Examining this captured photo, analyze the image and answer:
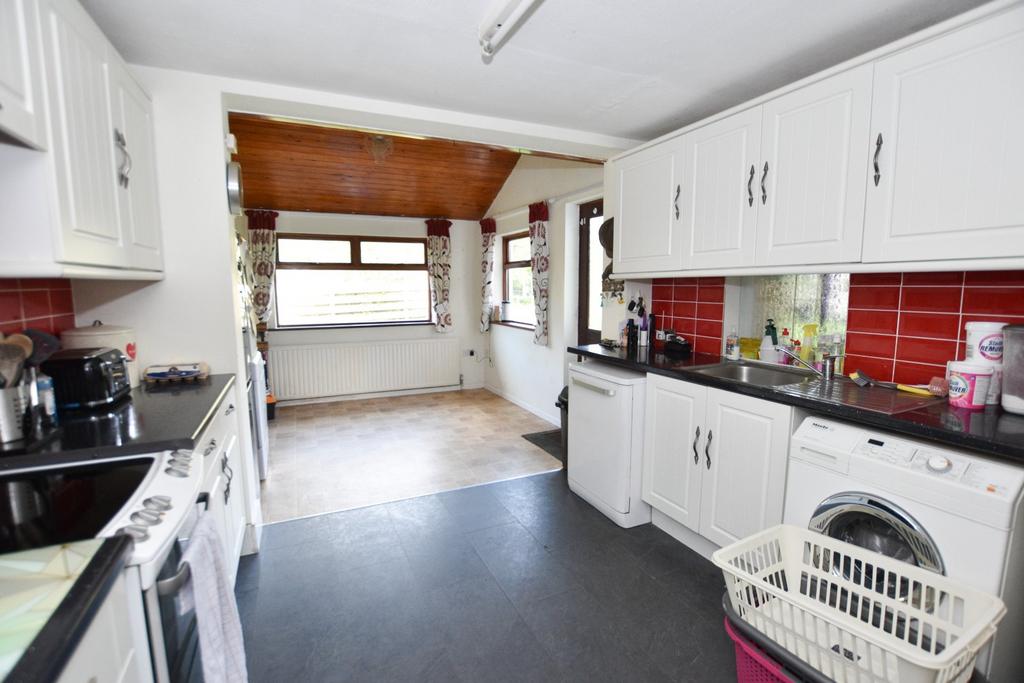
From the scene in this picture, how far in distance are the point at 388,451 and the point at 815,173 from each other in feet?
11.0

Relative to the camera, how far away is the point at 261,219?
4957 mm

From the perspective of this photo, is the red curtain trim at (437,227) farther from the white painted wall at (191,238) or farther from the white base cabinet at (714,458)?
the white base cabinet at (714,458)

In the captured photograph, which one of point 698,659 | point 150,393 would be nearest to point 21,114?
point 150,393

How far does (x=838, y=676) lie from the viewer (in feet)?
3.78

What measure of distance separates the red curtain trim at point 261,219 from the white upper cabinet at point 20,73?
13.1 ft

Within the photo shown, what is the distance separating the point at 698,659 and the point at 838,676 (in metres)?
0.66

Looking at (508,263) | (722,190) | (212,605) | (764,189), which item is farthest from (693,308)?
(508,263)

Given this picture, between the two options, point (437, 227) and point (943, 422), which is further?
point (437, 227)

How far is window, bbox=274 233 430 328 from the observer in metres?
5.36

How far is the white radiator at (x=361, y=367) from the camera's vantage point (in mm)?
5270

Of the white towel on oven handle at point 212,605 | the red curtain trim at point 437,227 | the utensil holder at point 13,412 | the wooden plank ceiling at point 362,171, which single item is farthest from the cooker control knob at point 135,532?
the red curtain trim at point 437,227

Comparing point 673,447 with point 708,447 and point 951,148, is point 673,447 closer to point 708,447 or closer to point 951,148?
point 708,447

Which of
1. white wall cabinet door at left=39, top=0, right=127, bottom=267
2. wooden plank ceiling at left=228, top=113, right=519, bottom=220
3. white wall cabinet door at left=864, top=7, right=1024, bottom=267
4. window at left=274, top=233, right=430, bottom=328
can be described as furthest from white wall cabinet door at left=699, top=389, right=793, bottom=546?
window at left=274, top=233, right=430, bottom=328

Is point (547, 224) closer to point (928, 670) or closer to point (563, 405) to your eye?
point (563, 405)
